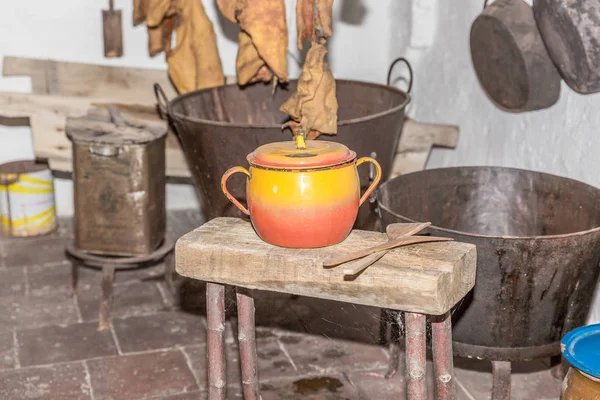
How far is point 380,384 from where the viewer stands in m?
3.41

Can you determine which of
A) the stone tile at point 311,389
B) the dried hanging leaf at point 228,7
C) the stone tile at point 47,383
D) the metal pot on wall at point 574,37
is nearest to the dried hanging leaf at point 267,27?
the dried hanging leaf at point 228,7

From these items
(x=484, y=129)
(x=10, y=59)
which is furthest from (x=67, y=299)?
(x=484, y=129)

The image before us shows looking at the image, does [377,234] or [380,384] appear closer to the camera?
[377,234]

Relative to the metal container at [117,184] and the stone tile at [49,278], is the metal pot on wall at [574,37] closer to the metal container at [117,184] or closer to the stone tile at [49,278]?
the metal container at [117,184]

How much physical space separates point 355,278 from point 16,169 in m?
3.29

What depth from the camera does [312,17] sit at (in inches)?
126

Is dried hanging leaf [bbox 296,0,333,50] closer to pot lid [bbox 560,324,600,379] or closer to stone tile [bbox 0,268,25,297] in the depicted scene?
pot lid [bbox 560,324,600,379]

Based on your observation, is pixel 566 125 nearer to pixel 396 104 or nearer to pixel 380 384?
pixel 396 104

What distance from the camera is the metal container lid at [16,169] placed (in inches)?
192

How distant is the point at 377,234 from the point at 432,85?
91.1 inches

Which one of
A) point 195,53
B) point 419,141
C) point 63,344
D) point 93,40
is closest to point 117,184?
point 63,344

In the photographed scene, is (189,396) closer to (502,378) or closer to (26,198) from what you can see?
(502,378)

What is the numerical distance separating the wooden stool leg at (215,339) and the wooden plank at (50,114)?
1.85 m

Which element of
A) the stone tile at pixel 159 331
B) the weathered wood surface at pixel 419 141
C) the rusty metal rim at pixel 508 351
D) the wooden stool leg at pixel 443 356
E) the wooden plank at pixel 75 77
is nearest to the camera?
the wooden stool leg at pixel 443 356
